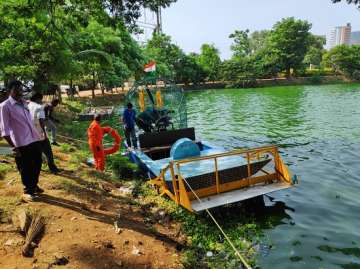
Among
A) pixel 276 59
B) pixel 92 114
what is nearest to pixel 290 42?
pixel 276 59

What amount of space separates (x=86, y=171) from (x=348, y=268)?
6.78 meters

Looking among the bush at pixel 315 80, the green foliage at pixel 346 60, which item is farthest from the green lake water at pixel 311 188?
the green foliage at pixel 346 60

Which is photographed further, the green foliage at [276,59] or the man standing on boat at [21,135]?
the green foliage at [276,59]

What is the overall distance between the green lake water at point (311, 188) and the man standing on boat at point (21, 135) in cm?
462

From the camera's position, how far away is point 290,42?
68.0m

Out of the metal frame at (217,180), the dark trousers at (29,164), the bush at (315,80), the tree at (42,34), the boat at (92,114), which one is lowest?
the bush at (315,80)

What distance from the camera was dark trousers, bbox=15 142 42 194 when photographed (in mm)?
6001

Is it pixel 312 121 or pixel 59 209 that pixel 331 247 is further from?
pixel 312 121

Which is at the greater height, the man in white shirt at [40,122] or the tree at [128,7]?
the tree at [128,7]

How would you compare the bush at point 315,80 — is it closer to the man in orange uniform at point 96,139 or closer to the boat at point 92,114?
the boat at point 92,114

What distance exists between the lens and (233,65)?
65.1 metres

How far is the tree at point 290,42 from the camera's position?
66569 millimetres

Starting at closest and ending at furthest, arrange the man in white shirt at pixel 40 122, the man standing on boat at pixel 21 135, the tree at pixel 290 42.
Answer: the man standing on boat at pixel 21 135 < the man in white shirt at pixel 40 122 < the tree at pixel 290 42

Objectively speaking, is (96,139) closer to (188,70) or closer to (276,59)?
(188,70)
